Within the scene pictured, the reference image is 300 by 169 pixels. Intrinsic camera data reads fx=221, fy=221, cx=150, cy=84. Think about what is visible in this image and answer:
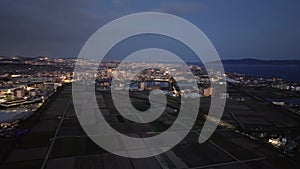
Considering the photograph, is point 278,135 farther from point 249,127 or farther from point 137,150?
point 137,150

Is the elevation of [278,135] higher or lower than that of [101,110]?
lower

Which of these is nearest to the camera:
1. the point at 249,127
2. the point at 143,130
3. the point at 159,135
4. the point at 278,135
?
the point at 159,135

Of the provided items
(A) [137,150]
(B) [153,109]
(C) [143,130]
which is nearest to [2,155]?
Result: (A) [137,150]

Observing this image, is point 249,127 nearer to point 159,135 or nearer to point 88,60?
point 159,135

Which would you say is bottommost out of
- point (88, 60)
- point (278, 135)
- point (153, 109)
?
point (278, 135)

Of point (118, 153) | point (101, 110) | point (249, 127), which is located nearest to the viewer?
point (118, 153)

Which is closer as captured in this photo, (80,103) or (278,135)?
(278,135)

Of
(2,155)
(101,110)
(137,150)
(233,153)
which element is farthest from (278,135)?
(2,155)

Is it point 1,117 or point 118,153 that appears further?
point 1,117

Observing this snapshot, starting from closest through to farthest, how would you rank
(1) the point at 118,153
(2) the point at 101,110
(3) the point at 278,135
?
(1) the point at 118,153, (3) the point at 278,135, (2) the point at 101,110
